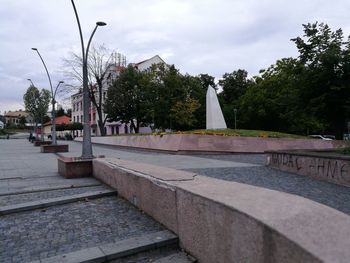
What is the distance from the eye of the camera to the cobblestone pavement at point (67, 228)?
4547mm

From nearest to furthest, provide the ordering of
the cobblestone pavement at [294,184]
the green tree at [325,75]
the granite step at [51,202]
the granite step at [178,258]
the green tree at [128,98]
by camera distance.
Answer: the granite step at [178,258], the granite step at [51,202], the cobblestone pavement at [294,184], the green tree at [325,75], the green tree at [128,98]

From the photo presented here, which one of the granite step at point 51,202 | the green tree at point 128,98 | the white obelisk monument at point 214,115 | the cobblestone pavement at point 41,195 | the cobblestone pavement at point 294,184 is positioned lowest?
the cobblestone pavement at point 294,184

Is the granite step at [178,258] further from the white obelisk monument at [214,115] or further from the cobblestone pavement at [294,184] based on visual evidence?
the white obelisk monument at [214,115]

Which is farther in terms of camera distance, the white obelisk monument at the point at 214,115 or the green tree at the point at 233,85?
the green tree at the point at 233,85

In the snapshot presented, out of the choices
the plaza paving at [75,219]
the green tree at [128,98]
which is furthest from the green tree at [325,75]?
the green tree at [128,98]

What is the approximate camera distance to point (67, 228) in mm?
5395

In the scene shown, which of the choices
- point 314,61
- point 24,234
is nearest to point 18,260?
point 24,234

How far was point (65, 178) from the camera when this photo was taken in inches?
416

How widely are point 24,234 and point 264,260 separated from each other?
3.67m

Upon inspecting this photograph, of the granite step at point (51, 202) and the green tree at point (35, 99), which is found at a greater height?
the green tree at point (35, 99)

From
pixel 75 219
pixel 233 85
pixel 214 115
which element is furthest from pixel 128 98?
pixel 75 219

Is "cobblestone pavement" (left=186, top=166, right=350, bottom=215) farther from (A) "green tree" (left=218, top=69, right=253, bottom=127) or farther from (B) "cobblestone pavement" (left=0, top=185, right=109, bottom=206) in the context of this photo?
(A) "green tree" (left=218, top=69, right=253, bottom=127)

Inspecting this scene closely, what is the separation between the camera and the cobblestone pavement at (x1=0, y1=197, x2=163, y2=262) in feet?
14.9

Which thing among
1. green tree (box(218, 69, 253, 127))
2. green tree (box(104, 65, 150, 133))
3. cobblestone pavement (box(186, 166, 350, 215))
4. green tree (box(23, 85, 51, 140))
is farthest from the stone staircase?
green tree (box(23, 85, 51, 140))
